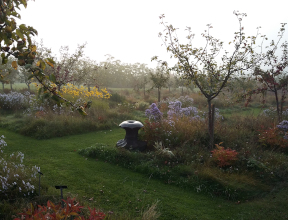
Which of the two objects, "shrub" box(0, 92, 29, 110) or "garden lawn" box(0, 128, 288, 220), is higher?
"shrub" box(0, 92, 29, 110)

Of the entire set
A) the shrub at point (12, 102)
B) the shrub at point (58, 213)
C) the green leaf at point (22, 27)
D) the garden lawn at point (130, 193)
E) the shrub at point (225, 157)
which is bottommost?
the garden lawn at point (130, 193)

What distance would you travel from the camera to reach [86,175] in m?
4.71

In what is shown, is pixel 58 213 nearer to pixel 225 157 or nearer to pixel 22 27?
pixel 22 27

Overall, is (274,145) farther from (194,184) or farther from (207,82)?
(194,184)

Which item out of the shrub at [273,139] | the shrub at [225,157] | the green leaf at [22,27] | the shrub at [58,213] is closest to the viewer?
the green leaf at [22,27]

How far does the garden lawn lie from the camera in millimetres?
3559

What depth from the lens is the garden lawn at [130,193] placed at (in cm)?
356

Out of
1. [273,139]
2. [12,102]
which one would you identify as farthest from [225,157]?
[12,102]

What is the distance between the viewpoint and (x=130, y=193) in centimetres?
406

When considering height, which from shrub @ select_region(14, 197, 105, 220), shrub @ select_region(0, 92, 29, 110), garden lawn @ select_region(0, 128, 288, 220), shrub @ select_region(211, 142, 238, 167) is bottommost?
garden lawn @ select_region(0, 128, 288, 220)

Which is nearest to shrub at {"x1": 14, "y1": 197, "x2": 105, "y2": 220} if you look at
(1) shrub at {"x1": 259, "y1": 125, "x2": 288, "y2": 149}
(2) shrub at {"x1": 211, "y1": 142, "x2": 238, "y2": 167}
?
(2) shrub at {"x1": 211, "y1": 142, "x2": 238, "y2": 167}

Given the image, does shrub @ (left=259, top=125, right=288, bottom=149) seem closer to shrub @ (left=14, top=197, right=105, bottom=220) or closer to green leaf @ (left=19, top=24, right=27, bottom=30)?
shrub @ (left=14, top=197, right=105, bottom=220)

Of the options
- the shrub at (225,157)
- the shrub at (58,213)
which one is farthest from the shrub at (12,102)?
the shrub at (58,213)

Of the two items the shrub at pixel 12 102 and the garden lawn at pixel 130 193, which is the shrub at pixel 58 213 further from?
the shrub at pixel 12 102
